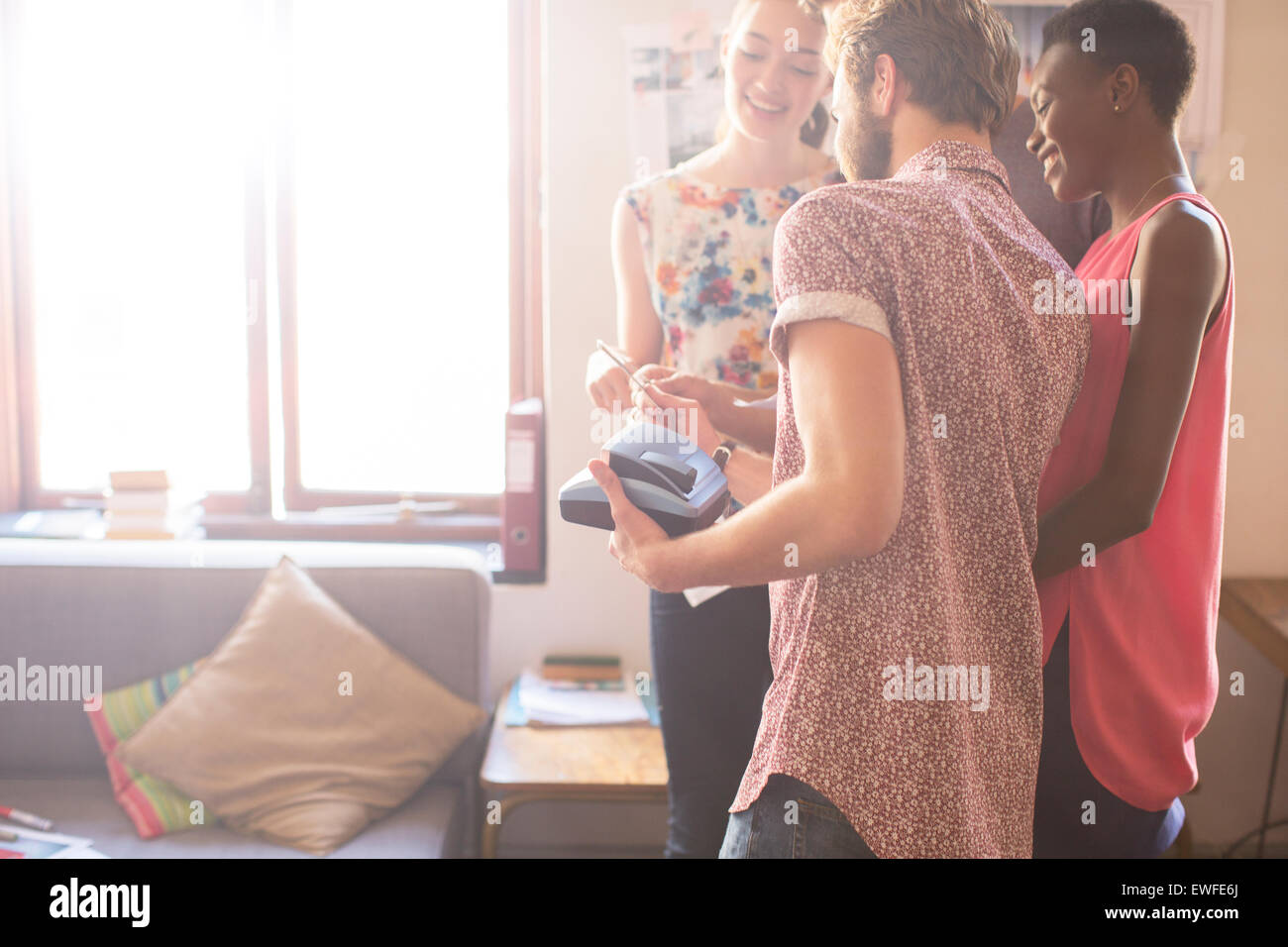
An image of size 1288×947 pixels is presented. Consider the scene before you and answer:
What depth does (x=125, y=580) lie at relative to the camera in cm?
196

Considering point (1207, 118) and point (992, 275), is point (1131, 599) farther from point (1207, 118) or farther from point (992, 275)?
point (1207, 118)

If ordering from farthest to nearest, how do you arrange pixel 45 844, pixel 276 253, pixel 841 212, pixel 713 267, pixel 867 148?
pixel 276 253 < pixel 45 844 < pixel 713 267 < pixel 867 148 < pixel 841 212

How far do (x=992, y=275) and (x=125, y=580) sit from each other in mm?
1835

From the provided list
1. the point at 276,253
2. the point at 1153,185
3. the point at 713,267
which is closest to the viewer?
the point at 1153,185

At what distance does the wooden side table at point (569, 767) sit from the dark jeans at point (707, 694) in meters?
0.18

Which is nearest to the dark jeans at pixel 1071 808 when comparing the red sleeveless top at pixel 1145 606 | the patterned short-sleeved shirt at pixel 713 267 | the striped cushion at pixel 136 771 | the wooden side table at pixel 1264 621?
the red sleeveless top at pixel 1145 606

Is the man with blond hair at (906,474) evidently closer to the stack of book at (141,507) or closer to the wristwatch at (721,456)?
the wristwatch at (721,456)

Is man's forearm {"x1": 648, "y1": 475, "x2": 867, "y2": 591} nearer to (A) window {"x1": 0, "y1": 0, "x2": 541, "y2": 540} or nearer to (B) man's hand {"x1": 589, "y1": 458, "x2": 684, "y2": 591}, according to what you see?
(B) man's hand {"x1": 589, "y1": 458, "x2": 684, "y2": 591}

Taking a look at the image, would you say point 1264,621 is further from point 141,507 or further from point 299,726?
point 141,507

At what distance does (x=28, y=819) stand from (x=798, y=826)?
5.31 feet

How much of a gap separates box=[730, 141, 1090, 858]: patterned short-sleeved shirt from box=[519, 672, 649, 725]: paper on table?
116cm

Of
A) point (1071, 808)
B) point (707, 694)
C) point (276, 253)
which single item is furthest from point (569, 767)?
point (276, 253)

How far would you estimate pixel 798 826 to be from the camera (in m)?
0.76
